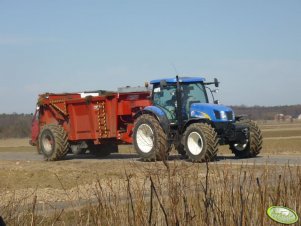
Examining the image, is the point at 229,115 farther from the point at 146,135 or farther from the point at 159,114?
the point at 146,135

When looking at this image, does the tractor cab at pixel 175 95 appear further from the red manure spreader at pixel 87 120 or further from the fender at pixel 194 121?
the red manure spreader at pixel 87 120

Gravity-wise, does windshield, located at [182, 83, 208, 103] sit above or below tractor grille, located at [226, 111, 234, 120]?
above

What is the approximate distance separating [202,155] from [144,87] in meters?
5.28

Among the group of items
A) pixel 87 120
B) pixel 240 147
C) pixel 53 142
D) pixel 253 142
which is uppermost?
pixel 87 120

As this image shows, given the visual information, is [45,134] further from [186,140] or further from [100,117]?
[186,140]

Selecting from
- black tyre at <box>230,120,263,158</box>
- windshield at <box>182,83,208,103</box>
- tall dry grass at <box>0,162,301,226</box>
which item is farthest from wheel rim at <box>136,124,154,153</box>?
tall dry grass at <box>0,162,301,226</box>

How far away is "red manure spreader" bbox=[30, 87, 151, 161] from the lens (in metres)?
20.3

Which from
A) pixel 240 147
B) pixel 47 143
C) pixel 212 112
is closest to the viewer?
pixel 212 112

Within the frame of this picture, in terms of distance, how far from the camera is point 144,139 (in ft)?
61.9

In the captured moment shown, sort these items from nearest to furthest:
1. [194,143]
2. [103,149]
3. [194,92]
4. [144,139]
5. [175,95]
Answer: [194,143] → [175,95] → [144,139] → [194,92] → [103,149]

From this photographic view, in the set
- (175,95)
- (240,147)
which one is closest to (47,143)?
(175,95)

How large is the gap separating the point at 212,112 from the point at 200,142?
1.07 meters

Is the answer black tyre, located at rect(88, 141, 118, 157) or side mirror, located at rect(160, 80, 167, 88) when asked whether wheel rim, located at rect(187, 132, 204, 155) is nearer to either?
side mirror, located at rect(160, 80, 167, 88)

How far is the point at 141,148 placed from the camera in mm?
18859
